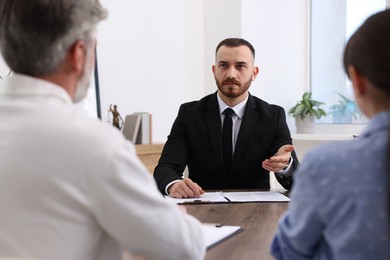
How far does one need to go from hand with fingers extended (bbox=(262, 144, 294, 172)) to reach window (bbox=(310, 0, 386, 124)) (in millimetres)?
2783

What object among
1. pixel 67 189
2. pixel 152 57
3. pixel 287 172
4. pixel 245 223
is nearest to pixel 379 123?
pixel 67 189

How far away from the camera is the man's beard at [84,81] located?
3.56 feet

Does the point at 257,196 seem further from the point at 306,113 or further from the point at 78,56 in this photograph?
the point at 306,113

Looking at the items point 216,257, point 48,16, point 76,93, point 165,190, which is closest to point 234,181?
point 165,190

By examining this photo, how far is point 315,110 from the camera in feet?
15.2

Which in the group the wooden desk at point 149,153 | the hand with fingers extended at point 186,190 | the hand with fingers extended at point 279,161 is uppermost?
the hand with fingers extended at point 279,161

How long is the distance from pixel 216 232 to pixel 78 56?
726mm

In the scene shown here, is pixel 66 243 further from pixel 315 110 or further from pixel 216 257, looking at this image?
pixel 315 110

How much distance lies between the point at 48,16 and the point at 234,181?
181 centimetres

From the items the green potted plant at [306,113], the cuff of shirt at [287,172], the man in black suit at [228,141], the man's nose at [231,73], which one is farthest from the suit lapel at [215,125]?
the green potted plant at [306,113]

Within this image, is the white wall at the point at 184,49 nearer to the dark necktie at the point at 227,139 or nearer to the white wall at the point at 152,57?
the white wall at the point at 152,57

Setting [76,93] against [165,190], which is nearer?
[76,93]

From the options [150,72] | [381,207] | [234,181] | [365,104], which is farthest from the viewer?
[150,72]

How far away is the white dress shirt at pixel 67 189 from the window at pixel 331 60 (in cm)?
424
